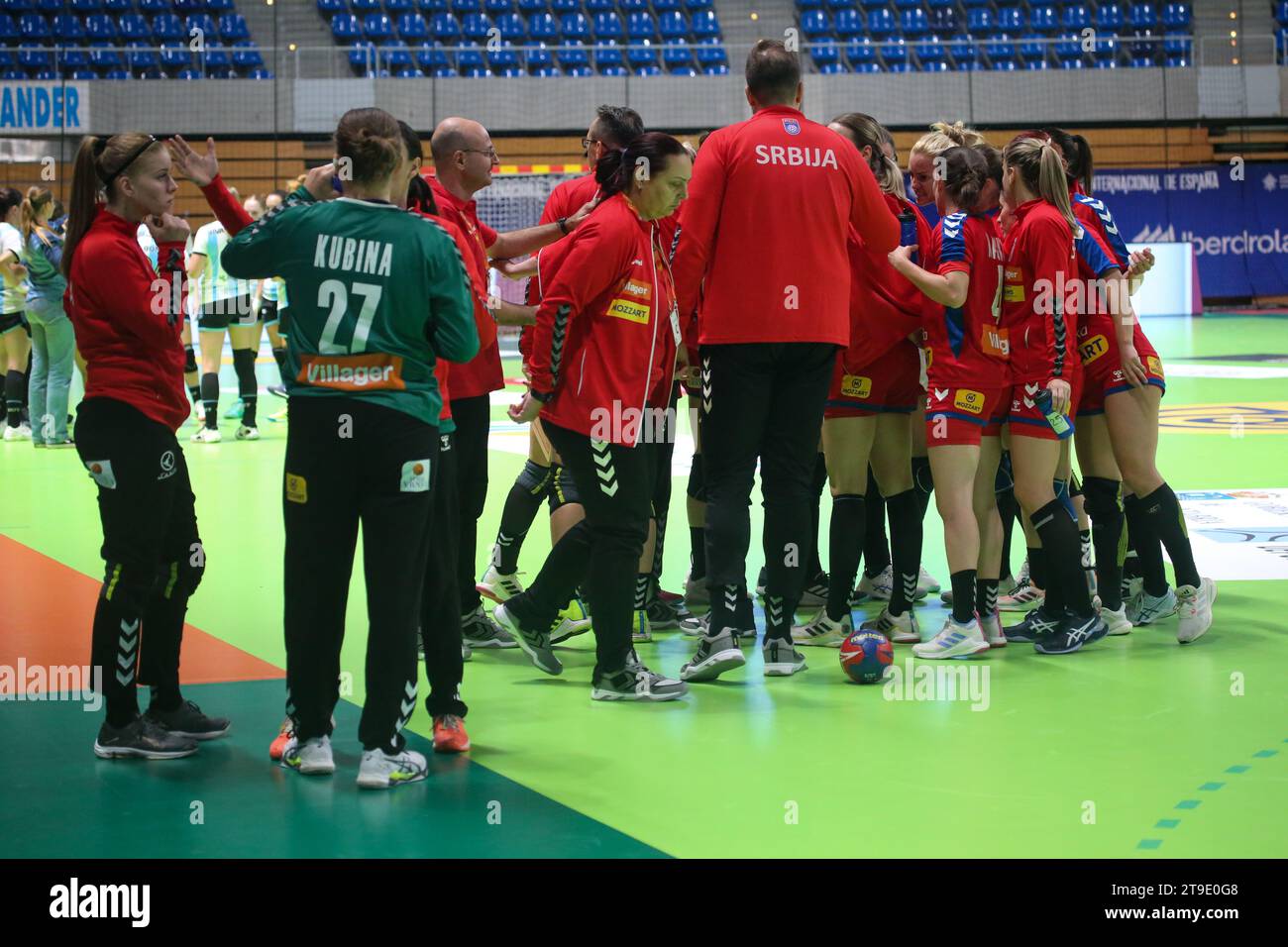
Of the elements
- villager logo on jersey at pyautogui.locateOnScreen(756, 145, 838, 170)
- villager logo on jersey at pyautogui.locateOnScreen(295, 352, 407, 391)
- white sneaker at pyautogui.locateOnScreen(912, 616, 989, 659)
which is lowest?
white sneaker at pyautogui.locateOnScreen(912, 616, 989, 659)

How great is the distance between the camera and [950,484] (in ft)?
17.6

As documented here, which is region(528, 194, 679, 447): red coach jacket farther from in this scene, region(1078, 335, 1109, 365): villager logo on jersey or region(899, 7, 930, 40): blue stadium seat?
region(899, 7, 930, 40): blue stadium seat

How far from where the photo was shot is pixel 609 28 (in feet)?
87.9

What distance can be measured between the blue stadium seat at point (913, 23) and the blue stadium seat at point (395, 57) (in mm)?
8956

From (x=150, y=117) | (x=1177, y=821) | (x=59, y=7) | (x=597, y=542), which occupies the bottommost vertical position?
(x=1177, y=821)

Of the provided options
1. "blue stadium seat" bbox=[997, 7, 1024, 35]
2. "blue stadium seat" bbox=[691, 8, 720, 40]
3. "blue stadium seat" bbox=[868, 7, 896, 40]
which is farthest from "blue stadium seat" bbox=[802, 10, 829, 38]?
"blue stadium seat" bbox=[997, 7, 1024, 35]

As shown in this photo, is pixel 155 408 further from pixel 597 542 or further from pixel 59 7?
pixel 59 7

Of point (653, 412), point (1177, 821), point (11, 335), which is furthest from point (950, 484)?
point (11, 335)

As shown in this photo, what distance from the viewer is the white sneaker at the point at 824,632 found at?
18.7 ft

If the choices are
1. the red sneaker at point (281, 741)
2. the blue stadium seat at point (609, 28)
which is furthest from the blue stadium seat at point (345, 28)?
the red sneaker at point (281, 741)

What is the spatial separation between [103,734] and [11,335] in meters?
9.62

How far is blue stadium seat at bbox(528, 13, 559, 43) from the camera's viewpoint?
26547 millimetres

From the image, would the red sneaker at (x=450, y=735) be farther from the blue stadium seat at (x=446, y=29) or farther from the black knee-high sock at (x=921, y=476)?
the blue stadium seat at (x=446, y=29)
